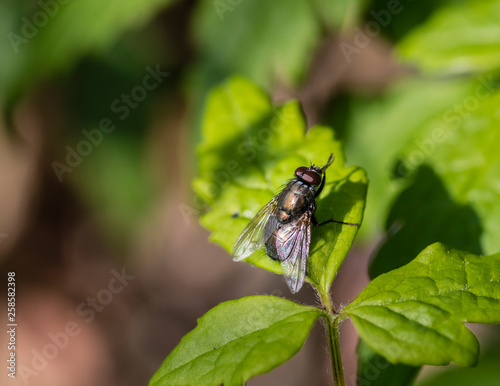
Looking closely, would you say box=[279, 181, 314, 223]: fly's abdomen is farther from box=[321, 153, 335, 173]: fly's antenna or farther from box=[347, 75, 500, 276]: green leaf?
box=[347, 75, 500, 276]: green leaf

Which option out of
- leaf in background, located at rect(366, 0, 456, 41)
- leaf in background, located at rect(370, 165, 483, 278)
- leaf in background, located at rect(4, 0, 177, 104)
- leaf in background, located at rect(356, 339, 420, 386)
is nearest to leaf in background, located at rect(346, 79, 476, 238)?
leaf in background, located at rect(366, 0, 456, 41)

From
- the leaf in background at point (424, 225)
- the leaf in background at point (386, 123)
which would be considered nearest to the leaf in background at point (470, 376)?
the leaf in background at point (386, 123)

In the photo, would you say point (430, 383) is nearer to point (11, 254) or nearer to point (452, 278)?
point (452, 278)

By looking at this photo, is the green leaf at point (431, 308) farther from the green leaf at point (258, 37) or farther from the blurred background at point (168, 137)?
the green leaf at point (258, 37)

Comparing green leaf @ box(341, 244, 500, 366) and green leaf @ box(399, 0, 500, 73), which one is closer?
green leaf @ box(341, 244, 500, 366)

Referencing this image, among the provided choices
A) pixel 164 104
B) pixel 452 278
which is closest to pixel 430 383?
pixel 452 278
